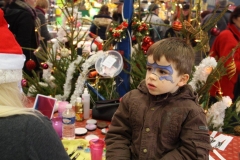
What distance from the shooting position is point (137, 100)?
1479mm

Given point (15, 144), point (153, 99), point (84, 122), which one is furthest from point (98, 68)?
point (15, 144)

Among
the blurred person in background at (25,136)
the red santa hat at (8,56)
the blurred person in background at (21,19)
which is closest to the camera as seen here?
the blurred person in background at (25,136)

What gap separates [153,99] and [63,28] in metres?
1.66

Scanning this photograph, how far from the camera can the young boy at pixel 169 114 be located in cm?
137

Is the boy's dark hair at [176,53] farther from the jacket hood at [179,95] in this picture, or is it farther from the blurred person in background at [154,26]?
the blurred person in background at [154,26]

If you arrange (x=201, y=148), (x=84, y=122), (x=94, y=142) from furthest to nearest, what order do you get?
(x=84, y=122)
(x=94, y=142)
(x=201, y=148)

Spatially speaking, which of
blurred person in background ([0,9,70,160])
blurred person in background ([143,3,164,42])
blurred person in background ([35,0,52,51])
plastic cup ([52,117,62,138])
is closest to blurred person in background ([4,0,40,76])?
blurred person in background ([35,0,52,51])

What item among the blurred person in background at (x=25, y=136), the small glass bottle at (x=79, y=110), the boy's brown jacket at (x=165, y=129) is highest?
the blurred person in background at (x=25, y=136)

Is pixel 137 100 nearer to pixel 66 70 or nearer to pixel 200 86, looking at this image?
pixel 200 86

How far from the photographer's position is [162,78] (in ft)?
4.56

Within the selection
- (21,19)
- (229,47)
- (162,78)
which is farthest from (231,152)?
(21,19)

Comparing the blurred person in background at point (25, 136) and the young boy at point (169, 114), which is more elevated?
the blurred person in background at point (25, 136)

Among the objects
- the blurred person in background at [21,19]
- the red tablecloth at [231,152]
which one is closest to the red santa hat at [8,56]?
the red tablecloth at [231,152]

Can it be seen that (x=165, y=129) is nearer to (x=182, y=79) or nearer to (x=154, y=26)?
(x=182, y=79)
